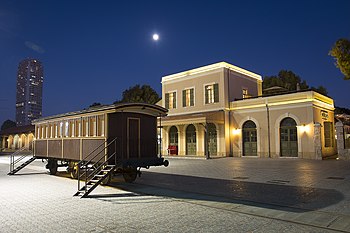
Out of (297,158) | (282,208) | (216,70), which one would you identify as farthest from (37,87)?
(282,208)

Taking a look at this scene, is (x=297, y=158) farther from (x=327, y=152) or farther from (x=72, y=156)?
(x=72, y=156)

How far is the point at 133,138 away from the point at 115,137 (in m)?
0.79

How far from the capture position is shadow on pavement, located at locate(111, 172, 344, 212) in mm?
6824

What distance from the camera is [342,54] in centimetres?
1432

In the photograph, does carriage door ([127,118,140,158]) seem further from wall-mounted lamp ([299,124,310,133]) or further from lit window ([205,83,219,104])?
lit window ([205,83,219,104])

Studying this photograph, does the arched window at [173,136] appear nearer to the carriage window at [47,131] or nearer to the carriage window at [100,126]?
the carriage window at [47,131]

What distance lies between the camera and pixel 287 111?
21750 millimetres

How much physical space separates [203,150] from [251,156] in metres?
4.35

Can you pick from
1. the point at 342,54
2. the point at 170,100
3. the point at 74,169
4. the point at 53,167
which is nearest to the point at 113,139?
the point at 74,169

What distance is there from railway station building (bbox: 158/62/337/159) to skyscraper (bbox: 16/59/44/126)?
108522 millimetres

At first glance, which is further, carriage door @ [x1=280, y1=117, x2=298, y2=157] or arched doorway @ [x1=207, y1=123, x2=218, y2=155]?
arched doorway @ [x1=207, y1=123, x2=218, y2=155]

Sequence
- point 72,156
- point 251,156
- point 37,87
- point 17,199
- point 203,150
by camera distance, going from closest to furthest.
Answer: point 17,199, point 72,156, point 251,156, point 203,150, point 37,87

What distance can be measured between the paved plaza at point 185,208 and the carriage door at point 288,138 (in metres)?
11.8

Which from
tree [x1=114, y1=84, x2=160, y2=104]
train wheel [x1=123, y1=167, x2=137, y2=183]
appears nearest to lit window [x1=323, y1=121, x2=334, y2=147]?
train wheel [x1=123, y1=167, x2=137, y2=183]
